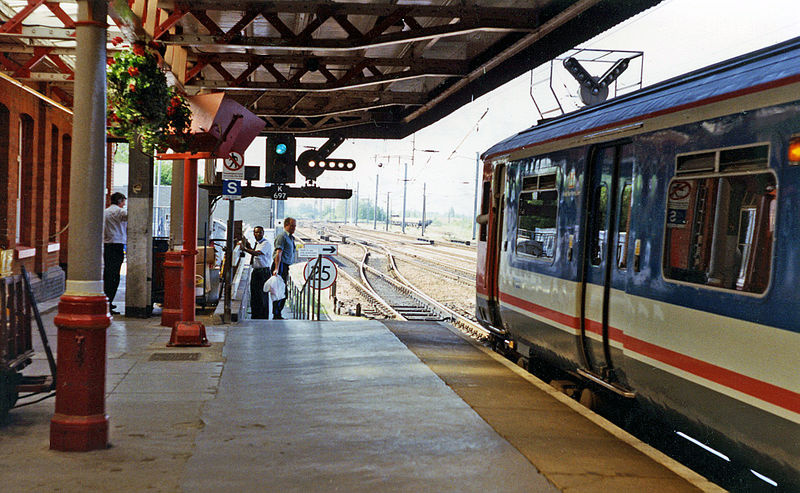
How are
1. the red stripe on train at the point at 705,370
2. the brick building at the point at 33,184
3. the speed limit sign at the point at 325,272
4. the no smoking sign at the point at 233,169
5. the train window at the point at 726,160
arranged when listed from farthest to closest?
the speed limit sign at the point at 325,272, the brick building at the point at 33,184, the no smoking sign at the point at 233,169, the train window at the point at 726,160, the red stripe on train at the point at 705,370

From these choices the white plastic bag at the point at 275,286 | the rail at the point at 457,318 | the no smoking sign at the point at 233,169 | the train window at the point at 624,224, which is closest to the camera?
the train window at the point at 624,224

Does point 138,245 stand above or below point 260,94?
below

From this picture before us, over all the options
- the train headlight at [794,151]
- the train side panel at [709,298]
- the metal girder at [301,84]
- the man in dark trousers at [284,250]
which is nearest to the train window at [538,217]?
the train side panel at [709,298]

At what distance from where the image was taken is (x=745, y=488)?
606 cm

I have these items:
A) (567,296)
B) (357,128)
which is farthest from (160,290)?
(567,296)

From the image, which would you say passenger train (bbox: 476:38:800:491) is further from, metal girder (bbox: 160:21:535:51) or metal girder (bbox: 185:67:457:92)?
metal girder (bbox: 185:67:457:92)

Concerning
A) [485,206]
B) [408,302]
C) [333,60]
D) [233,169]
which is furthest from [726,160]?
[408,302]

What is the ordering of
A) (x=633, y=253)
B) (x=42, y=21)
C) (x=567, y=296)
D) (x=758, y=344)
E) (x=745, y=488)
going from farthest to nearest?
1. (x=42, y=21)
2. (x=567, y=296)
3. (x=633, y=253)
4. (x=745, y=488)
5. (x=758, y=344)

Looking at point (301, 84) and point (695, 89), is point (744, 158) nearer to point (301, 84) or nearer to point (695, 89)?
point (695, 89)

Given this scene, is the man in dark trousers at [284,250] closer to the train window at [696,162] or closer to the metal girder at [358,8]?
the metal girder at [358,8]

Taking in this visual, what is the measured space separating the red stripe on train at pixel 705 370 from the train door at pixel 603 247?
12cm

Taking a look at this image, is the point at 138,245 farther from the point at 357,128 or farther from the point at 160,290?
the point at 357,128

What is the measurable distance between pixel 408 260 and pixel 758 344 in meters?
32.7

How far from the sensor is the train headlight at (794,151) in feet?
15.4
